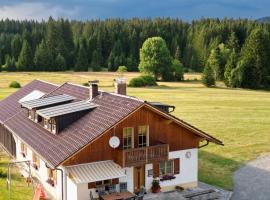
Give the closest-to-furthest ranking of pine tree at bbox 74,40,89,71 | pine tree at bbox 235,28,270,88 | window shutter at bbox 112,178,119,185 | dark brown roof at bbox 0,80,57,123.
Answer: window shutter at bbox 112,178,119,185 → dark brown roof at bbox 0,80,57,123 → pine tree at bbox 235,28,270,88 → pine tree at bbox 74,40,89,71

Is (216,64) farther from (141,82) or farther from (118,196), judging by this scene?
(118,196)

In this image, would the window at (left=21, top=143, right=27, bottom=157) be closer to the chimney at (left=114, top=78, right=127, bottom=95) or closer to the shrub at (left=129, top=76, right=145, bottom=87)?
the chimney at (left=114, top=78, right=127, bottom=95)

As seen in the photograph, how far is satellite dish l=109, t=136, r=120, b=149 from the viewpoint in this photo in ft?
77.5

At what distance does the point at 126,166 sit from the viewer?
23328 millimetres

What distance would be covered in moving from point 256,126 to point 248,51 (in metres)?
44.7

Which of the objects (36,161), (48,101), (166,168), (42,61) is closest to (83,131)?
(166,168)

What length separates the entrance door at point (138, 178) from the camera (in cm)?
2483

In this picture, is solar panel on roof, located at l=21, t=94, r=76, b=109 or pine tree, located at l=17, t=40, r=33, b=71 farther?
pine tree, located at l=17, t=40, r=33, b=71

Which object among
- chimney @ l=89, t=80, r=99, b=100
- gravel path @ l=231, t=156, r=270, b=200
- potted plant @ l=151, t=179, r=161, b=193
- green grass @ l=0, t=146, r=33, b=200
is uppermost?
chimney @ l=89, t=80, r=99, b=100

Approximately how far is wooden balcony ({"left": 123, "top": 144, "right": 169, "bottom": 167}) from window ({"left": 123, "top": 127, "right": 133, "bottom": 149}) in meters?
0.89

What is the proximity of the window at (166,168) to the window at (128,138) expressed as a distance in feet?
8.76

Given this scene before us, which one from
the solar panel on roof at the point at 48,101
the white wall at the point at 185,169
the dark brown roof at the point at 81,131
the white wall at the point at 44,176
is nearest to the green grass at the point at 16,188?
the white wall at the point at 44,176

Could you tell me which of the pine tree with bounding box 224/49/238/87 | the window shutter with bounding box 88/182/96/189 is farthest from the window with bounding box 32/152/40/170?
the pine tree with bounding box 224/49/238/87

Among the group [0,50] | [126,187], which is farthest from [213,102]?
[0,50]
